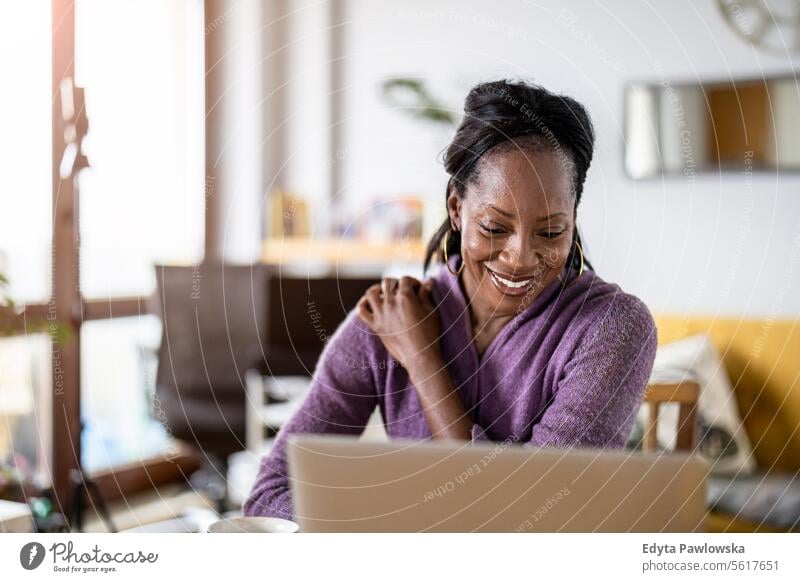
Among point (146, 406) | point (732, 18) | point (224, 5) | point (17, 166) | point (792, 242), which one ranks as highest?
point (732, 18)

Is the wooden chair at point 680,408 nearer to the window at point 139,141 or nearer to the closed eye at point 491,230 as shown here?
the closed eye at point 491,230

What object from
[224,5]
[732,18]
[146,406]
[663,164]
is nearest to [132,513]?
[146,406]

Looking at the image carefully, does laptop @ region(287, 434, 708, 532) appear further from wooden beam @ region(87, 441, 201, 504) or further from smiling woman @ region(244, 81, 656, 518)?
wooden beam @ region(87, 441, 201, 504)

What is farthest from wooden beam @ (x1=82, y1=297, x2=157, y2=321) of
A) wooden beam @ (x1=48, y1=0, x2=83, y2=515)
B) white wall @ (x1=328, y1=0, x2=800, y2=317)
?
white wall @ (x1=328, y1=0, x2=800, y2=317)

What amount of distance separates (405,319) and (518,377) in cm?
12

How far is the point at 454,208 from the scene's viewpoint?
33.3 inches

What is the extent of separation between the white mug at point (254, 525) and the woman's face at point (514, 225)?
28 centimetres

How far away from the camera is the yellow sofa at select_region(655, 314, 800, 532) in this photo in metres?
1.45

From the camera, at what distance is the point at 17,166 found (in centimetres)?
136

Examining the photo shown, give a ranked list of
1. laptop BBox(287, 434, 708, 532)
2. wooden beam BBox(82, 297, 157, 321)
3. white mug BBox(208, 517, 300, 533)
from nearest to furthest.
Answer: laptop BBox(287, 434, 708, 532)
white mug BBox(208, 517, 300, 533)
wooden beam BBox(82, 297, 157, 321)

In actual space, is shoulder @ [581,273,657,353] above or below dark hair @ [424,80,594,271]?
below

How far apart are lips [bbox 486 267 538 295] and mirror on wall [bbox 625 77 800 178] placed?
1069 mm
